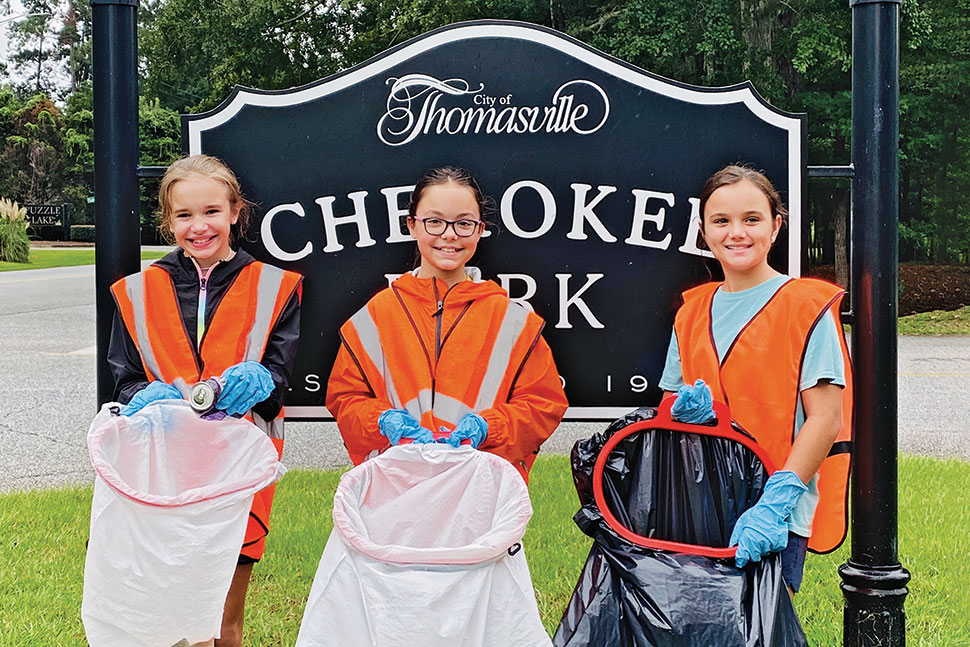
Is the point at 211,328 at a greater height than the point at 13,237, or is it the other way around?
the point at 13,237

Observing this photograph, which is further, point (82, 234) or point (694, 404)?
point (82, 234)

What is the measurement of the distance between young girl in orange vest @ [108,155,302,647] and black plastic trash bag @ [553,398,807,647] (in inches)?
36.4

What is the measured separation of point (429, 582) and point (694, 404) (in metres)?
0.80

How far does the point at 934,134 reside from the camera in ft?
59.3

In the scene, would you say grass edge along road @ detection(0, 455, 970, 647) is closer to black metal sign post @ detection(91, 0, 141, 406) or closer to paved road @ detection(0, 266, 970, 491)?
paved road @ detection(0, 266, 970, 491)

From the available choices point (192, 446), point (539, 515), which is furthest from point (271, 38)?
point (192, 446)

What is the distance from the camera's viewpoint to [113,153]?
321 cm

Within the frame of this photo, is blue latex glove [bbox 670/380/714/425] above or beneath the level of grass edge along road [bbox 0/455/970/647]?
above

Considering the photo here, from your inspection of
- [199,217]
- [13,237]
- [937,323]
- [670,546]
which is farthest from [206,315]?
[13,237]

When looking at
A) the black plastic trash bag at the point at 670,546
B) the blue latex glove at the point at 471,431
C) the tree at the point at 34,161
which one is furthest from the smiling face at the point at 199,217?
the tree at the point at 34,161

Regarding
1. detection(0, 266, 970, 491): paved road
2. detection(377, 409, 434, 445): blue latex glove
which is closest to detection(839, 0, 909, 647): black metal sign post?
detection(377, 409, 434, 445): blue latex glove

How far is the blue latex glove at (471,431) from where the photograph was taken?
2461 mm

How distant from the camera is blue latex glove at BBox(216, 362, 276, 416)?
2545 millimetres

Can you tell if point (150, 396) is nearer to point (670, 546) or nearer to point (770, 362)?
point (670, 546)
